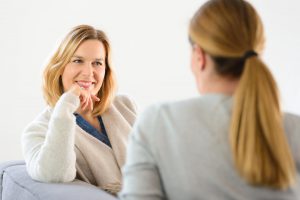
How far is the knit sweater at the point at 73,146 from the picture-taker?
1.68m

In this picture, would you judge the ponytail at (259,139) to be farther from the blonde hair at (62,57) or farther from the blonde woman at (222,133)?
the blonde hair at (62,57)

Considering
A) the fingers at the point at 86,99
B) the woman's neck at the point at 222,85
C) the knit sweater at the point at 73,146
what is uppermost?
the woman's neck at the point at 222,85

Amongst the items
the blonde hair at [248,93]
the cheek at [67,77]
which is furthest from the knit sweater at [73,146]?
the blonde hair at [248,93]

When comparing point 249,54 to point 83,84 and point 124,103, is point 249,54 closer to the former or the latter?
point 83,84

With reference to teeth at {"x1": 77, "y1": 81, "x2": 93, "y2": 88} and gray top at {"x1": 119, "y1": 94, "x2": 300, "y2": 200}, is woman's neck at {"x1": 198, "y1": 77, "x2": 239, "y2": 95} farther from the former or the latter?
teeth at {"x1": 77, "y1": 81, "x2": 93, "y2": 88}

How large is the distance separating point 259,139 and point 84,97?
1.03m

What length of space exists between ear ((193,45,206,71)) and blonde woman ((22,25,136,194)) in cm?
76

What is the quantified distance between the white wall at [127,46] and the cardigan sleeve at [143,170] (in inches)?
72.6

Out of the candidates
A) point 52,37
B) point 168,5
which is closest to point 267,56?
point 168,5

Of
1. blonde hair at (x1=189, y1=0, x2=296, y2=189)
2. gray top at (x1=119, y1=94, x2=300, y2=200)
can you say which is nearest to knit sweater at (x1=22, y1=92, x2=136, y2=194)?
gray top at (x1=119, y1=94, x2=300, y2=200)

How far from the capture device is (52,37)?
2.80 metres

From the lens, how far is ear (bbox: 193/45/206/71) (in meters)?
1.04

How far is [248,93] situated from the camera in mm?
976

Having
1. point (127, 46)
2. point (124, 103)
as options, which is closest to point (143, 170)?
point (124, 103)
